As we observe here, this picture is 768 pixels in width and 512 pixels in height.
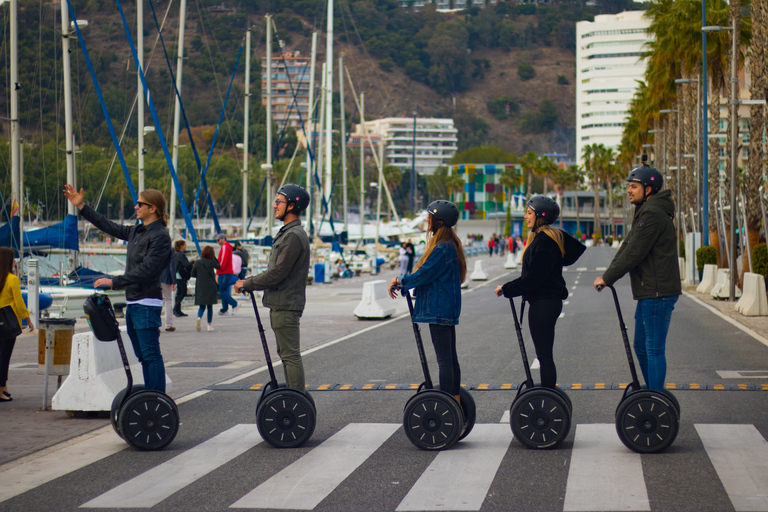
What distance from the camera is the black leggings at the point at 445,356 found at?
7477mm

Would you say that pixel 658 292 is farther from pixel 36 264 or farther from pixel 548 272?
pixel 36 264

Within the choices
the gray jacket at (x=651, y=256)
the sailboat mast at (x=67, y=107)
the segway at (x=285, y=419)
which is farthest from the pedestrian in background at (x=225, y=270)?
the gray jacket at (x=651, y=256)

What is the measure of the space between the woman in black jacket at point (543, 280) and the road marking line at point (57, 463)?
3.56 m

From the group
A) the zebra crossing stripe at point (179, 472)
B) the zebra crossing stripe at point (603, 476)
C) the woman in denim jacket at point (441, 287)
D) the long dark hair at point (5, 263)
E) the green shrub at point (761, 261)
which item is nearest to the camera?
the zebra crossing stripe at point (603, 476)

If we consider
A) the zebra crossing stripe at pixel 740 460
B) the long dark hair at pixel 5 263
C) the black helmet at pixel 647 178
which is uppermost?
the black helmet at pixel 647 178

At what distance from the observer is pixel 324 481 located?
21.4 ft

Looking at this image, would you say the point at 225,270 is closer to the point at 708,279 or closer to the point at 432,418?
the point at 432,418

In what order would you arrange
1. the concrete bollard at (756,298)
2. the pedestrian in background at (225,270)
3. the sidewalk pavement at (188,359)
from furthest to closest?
the concrete bollard at (756,298) → the pedestrian in background at (225,270) → the sidewalk pavement at (188,359)

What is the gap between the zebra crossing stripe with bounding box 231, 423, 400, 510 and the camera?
603cm

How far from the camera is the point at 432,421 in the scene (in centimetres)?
737

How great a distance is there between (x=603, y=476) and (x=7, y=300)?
671cm

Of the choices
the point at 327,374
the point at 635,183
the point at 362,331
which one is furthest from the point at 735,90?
the point at 635,183

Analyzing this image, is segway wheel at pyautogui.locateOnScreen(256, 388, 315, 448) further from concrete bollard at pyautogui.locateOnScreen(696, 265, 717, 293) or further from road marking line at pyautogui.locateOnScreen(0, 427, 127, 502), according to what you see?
concrete bollard at pyautogui.locateOnScreen(696, 265, 717, 293)

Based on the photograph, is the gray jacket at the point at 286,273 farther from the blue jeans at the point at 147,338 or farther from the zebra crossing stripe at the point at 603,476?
the zebra crossing stripe at the point at 603,476
